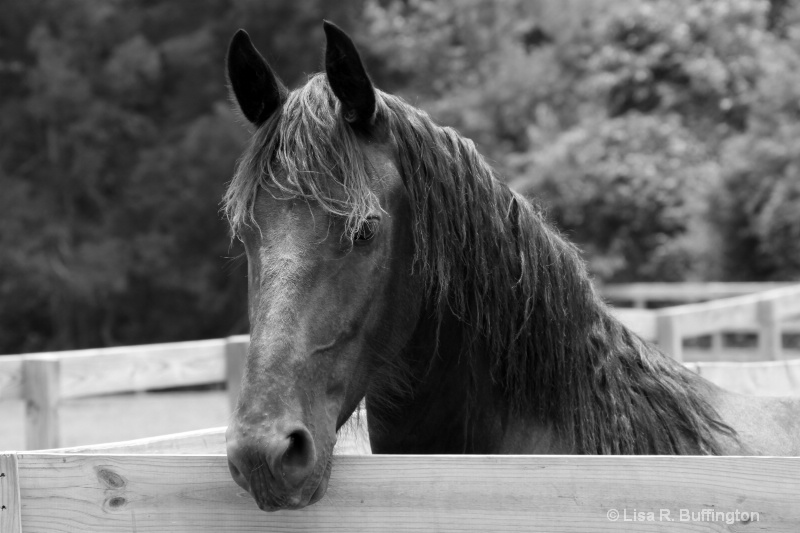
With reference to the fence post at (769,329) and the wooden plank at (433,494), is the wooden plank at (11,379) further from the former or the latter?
the fence post at (769,329)

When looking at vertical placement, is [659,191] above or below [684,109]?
below

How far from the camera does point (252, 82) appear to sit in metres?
2.44

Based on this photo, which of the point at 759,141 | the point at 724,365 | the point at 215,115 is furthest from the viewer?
the point at 215,115

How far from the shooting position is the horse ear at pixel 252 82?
2395mm

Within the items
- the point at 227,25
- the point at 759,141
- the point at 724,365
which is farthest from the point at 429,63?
the point at 724,365

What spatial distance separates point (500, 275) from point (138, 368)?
3630 millimetres

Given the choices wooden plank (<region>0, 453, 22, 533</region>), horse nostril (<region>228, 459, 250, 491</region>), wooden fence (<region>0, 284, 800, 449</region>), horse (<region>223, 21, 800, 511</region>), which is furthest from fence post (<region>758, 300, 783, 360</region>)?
wooden plank (<region>0, 453, 22, 533</region>)

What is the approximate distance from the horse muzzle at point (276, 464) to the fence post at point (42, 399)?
3.55m

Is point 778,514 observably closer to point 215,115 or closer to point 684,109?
point 215,115

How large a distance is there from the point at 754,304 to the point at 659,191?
350 inches

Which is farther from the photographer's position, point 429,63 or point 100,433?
point 429,63

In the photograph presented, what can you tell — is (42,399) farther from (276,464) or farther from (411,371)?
(276,464)

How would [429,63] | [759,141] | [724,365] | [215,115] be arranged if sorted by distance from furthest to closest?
1. [429,63]
2. [215,115]
3. [759,141]
4. [724,365]

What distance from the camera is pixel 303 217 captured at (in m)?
2.14
